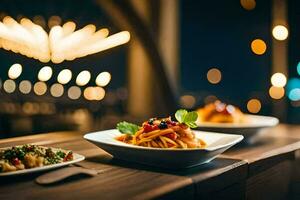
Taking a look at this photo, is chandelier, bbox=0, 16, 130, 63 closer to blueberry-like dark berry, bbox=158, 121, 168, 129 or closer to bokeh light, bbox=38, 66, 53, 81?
bokeh light, bbox=38, 66, 53, 81

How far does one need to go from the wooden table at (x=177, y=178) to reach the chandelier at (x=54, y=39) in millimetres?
919

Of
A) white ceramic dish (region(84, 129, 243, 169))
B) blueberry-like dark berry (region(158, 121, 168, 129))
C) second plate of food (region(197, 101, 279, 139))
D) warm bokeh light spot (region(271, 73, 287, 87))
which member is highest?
warm bokeh light spot (region(271, 73, 287, 87))

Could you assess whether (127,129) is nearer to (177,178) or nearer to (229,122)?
(177,178)

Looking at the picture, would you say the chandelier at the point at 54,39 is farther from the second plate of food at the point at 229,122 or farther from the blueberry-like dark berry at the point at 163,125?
the blueberry-like dark berry at the point at 163,125

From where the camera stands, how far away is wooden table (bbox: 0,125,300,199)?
3.76ft

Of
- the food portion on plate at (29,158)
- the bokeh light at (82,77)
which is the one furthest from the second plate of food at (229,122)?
the bokeh light at (82,77)

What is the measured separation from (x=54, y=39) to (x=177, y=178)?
1933 mm

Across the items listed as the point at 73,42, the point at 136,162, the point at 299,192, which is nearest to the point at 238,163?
the point at 136,162

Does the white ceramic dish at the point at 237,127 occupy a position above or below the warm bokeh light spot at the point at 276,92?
below

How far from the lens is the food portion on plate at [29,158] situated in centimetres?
126

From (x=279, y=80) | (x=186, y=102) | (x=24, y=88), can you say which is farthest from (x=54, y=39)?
(x=186, y=102)

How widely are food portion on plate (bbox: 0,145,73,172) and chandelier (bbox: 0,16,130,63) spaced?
4.69 feet

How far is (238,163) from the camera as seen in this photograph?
154cm

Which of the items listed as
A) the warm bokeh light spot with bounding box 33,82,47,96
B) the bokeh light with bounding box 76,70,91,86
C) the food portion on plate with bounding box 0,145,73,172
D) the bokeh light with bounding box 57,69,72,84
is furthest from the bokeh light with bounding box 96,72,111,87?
the warm bokeh light spot with bounding box 33,82,47,96
